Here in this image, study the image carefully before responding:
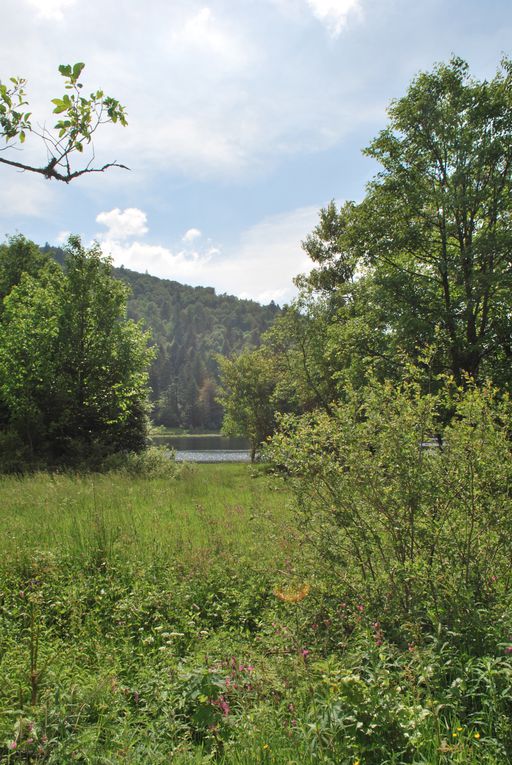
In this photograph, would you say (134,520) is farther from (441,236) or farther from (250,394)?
(250,394)

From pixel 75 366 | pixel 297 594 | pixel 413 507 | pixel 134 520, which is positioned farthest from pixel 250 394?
pixel 413 507

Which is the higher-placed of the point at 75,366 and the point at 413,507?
the point at 75,366

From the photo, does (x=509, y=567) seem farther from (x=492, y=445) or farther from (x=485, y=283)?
(x=485, y=283)

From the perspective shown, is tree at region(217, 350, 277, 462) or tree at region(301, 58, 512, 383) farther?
tree at region(217, 350, 277, 462)

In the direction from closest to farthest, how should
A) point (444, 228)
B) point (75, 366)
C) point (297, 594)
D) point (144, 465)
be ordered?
point (297, 594) → point (444, 228) → point (144, 465) → point (75, 366)

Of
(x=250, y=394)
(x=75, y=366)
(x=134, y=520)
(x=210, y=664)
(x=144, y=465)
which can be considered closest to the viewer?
(x=210, y=664)

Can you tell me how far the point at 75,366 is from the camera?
22016 mm

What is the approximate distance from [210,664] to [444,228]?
14.5 meters

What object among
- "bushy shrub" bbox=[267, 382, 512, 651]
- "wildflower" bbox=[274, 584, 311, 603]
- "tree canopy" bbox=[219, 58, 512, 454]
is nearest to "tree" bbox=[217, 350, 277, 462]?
"tree canopy" bbox=[219, 58, 512, 454]

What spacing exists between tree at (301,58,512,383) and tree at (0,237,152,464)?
11539mm

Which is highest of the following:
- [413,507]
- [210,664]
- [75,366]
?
[75,366]

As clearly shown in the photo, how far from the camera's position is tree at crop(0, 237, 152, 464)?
66.7ft

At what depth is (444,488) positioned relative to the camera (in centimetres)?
444

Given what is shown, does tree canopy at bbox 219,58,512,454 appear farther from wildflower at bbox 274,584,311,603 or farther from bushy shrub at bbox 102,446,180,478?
wildflower at bbox 274,584,311,603
